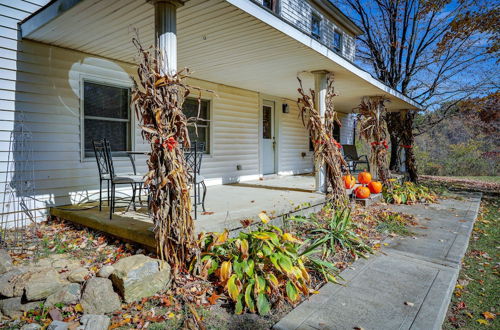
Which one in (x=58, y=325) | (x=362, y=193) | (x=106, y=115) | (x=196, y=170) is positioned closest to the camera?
(x=58, y=325)

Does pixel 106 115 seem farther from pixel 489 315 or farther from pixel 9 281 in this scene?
pixel 489 315

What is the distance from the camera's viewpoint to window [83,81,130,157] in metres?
4.70

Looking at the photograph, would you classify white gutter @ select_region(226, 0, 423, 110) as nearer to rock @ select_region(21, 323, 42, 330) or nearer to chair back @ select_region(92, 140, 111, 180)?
chair back @ select_region(92, 140, 111, 180)

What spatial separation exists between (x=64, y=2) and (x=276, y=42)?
2.45 metres

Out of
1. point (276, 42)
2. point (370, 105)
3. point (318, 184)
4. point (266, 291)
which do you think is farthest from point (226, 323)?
point (370, 105)

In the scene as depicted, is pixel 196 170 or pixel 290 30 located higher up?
pixel 290 30

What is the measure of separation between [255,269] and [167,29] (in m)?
2.26

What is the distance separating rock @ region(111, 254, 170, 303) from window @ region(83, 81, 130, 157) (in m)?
2.91

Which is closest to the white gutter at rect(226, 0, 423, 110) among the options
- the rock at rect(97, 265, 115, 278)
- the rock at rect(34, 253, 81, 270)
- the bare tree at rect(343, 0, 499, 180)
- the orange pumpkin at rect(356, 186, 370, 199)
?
the orange pumpkin at rect(356, 186, 370, 199)

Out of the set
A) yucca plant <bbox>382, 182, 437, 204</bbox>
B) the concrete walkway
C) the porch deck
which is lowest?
the concrete walkway

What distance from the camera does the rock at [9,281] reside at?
2246 mm

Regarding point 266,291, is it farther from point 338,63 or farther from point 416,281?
point 338,63

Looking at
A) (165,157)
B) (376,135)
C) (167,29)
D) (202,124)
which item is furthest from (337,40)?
(165,157)

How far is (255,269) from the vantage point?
2.55 metres
